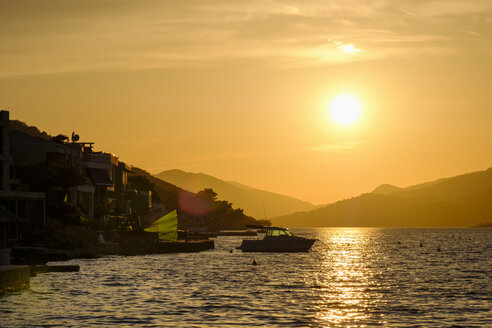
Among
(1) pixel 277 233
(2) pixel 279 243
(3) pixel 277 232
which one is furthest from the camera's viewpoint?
(3) pixel 277 232

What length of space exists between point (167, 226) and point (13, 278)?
7925 centimetres

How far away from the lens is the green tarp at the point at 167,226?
132 metres

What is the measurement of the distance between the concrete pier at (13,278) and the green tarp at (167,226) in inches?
2883

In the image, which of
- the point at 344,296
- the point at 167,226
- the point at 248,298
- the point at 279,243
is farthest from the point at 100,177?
the point at 344,296

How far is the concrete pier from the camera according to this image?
53938mm

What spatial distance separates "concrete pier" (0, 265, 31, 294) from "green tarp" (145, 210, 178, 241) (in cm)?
7323

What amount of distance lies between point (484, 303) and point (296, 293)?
1415cm

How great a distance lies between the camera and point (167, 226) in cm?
13450

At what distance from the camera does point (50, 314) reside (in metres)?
47.7

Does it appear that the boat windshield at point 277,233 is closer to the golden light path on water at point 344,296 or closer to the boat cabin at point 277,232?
the boat cabin at point 277,232

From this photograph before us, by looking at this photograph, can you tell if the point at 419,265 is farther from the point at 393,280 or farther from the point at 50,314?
the point at 50,314

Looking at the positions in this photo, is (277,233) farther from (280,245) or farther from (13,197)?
(13,197)

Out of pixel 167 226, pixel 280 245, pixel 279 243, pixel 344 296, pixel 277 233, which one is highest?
pixel 167 226

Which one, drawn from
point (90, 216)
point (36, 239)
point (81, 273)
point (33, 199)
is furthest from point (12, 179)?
point (81, 273)
